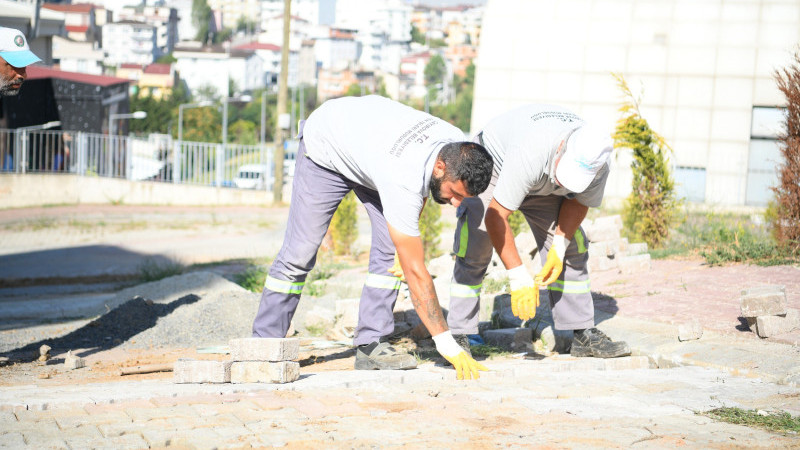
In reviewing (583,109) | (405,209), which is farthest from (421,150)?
(583,109)

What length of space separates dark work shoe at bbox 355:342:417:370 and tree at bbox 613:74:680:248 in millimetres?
5882

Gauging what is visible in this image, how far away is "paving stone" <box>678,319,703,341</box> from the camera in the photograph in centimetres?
564

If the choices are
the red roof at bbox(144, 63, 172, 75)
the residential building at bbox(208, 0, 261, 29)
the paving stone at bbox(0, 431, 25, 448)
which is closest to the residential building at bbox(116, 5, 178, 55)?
the red roof at bbox(144, 63, 172, 75)

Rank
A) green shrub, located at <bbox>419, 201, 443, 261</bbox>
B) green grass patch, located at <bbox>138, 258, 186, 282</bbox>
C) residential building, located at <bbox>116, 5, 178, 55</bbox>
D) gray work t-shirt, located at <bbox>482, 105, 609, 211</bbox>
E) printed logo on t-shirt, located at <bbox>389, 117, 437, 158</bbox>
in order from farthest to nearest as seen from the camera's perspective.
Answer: residential building, located at <bbox>116, 5, 178, 55</bbox>, green shrub, located at <bbox>419, 201, 443, 261</bbox>, green grass patch, located at <bbox>138, 258, 186, 282</bbox>, gray work t-shirt, located at <bbox>482, 105, 609, 211</bbox>, printed logo on t-shirt, located at <bbox>389, 117, 437, 158</bbox>

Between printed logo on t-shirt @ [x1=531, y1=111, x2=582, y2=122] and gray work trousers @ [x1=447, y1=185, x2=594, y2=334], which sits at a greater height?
printed logo on t-shirt @ [x1=531, y1=111, x2=582, y2=122]

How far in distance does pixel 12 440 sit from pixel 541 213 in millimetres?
3365

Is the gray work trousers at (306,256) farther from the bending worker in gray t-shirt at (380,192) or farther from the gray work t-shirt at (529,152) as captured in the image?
the gray work t-shirt at (529,152)

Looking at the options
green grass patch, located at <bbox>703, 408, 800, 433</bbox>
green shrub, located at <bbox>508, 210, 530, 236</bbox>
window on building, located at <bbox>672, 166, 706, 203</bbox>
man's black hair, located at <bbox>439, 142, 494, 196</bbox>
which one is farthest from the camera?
window on building, located at <bbox>672, 166, 706, 203</bbox>

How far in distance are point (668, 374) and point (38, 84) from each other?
99.4ft

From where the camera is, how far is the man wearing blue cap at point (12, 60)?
4.95 m

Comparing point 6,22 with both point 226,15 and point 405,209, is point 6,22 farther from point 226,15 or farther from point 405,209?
point 226,15

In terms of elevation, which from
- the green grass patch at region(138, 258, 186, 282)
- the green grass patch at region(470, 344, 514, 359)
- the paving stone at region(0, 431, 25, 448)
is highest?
the paving stone at region(0, 431, 25, 448)

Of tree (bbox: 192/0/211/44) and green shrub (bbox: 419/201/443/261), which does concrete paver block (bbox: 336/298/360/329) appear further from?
tree (bbox: 192/0/211/44)

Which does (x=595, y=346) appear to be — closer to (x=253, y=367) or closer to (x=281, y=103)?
(x=253, y=367)
